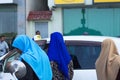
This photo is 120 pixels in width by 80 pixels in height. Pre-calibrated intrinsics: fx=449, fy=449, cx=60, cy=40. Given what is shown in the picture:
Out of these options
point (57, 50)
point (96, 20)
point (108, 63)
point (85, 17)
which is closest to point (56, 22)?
point (85, 17)

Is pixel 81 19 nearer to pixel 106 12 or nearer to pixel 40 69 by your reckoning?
pixel 106 12

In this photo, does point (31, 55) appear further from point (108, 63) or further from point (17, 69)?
point (108, 63)

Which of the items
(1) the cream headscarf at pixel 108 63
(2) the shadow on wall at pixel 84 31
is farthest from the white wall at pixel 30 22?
(1) the cream headscarf at pixel 108 63

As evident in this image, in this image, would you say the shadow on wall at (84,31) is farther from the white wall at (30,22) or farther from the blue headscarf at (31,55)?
the blue headscarf at (31,55)

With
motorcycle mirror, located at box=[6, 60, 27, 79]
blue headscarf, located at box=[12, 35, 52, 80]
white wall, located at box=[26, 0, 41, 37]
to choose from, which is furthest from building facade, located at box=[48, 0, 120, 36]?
motorcycle mirror, located at box=[6, 60, 27, 79]

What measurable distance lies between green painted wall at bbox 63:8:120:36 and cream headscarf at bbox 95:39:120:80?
55.7 ft

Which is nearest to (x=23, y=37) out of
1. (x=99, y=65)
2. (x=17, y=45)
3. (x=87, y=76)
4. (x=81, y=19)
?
(x=17, y=45)

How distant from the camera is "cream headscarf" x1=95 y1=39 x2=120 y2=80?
5574 mm

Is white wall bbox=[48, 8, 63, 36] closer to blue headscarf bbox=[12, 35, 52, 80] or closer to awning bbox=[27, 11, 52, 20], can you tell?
awning bbox=[27, 11, 52, 20]

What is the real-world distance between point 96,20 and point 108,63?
17320 mm

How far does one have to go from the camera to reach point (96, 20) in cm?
2286

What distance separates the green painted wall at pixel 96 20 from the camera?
74.4 feet

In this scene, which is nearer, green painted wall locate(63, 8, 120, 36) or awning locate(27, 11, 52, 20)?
green painted wall locate(63, 8, 120, 36)

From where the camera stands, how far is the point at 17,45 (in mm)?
5531
